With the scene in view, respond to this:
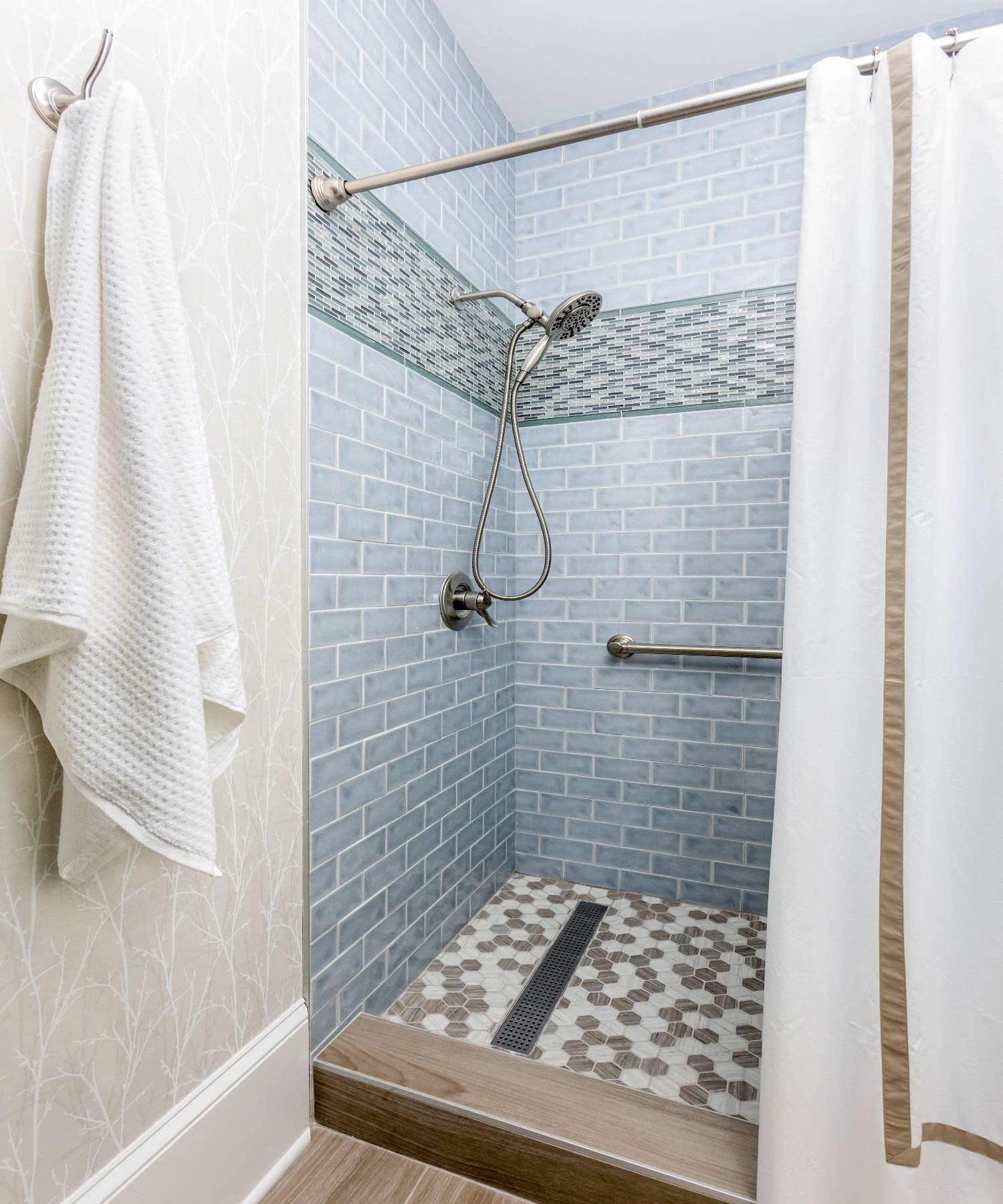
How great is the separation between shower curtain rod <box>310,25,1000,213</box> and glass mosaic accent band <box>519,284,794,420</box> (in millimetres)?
805

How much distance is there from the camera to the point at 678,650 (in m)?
2.06

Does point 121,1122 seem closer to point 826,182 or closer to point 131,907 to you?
point 131,907

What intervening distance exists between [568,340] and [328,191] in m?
1.01

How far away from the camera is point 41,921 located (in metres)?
0.84

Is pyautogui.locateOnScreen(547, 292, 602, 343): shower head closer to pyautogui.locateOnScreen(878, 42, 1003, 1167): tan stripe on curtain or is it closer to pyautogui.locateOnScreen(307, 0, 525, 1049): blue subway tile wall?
pyautogui.locateOnScreen(307, 0, 525, 1049): blue subway tile wall

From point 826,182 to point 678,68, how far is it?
4.49 ft

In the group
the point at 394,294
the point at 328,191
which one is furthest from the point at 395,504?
the point at 328,191

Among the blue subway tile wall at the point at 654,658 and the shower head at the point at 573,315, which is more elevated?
the shower head at the point at 573,315

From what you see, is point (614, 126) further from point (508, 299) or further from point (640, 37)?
point (640, 37)

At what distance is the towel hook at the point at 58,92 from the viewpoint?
2.69 feet

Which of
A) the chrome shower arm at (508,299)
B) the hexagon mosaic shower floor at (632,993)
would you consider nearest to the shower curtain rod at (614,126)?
the chrome shower arm at (508,299)

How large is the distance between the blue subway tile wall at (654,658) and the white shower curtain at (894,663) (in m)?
1.02

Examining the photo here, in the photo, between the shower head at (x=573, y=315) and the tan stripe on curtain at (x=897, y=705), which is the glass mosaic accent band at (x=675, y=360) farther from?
the tan stripe on curtain at (x=897, y=705)

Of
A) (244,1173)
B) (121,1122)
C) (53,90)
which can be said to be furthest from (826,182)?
(244,1173)
